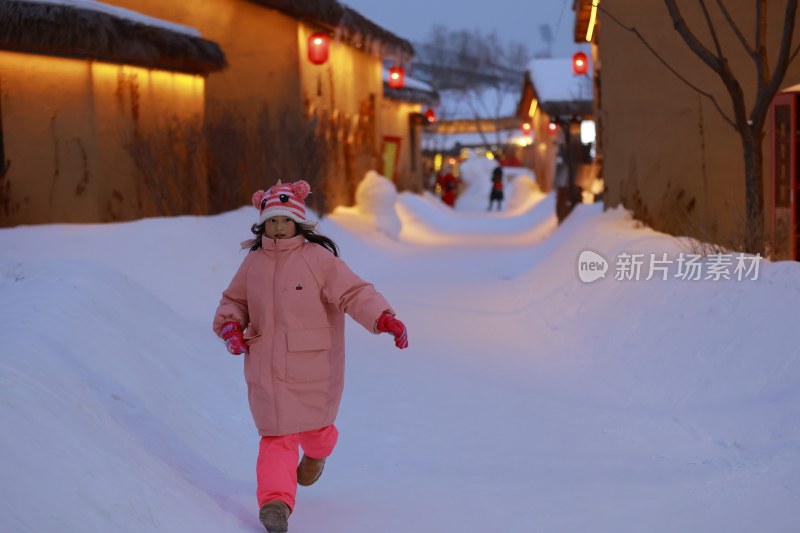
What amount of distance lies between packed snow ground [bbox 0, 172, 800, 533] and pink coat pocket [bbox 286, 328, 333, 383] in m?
0.70

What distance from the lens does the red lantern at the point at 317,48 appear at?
18234 mm

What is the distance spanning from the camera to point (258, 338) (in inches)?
175

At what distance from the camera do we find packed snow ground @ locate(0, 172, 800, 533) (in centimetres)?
392

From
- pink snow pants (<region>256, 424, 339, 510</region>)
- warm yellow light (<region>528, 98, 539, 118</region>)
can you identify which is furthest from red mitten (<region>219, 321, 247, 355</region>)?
warm yellow light (<region>528, 98, 539, 118</region>)

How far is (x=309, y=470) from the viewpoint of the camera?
184 inches

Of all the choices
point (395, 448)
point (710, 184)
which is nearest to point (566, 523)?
point (395, 448)

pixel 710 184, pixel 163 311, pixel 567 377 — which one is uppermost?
pixel 710 184

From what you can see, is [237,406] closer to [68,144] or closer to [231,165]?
[68,144]

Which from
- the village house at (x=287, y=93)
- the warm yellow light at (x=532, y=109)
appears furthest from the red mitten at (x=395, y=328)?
the warm yellow light at (x=532, y=109)

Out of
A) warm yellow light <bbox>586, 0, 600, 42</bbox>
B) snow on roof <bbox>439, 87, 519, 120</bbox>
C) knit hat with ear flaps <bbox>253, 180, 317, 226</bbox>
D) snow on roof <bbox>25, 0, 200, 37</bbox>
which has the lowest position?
knit hat with ear flaps <bbox>253, 180, 317, 226</bbox>

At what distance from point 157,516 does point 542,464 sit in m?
2.51

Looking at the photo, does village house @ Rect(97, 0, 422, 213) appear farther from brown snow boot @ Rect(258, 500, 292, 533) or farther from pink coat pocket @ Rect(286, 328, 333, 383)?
brown snow boot @ Rect(258, 500, 292, 533)

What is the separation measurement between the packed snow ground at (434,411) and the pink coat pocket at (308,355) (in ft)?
2.29

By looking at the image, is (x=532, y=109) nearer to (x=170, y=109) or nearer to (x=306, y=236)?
(x=170, y=109)
